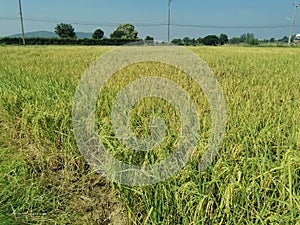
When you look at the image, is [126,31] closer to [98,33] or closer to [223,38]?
[98,33]

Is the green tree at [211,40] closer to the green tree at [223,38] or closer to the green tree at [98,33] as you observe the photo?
the green tree at [223,38]

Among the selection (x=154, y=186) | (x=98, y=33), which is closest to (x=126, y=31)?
(x=98, y=33)

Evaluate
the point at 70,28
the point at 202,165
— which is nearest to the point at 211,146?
the point at 202,165

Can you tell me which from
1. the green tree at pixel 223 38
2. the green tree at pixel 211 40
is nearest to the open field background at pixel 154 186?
the green tree at pixel 211 40

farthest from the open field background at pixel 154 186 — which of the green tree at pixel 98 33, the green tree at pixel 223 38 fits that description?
the green tree at pixel 223 38

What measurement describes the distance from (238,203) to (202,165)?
231 millimetres

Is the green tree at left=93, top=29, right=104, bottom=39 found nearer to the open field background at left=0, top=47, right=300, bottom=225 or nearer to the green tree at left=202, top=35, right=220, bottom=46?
the green tree at left=202, top=35, right=220, bottom=46

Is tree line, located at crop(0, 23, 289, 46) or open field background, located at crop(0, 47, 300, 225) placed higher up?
tree line, located at crop(0, 23, 289, 46)

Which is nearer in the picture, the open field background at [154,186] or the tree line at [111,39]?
the open field background at [154,186]

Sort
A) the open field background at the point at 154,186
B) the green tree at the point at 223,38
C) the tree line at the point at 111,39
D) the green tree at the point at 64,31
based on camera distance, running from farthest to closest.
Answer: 1. the green tree at the point at 223,38
2. the green tree at the point at 64,31
3. the tree line at the point at 111,39
4. the open field background at the point at 154,186

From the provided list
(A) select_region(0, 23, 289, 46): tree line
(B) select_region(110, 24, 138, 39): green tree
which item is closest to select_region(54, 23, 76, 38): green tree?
(A) select_region(0, 23, 289, 46): tree line

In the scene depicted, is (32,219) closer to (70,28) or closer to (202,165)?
(202,165)

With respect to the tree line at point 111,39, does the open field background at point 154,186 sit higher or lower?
lower

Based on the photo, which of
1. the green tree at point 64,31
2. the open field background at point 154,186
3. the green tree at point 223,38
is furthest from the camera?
the green tree at point 223,38
